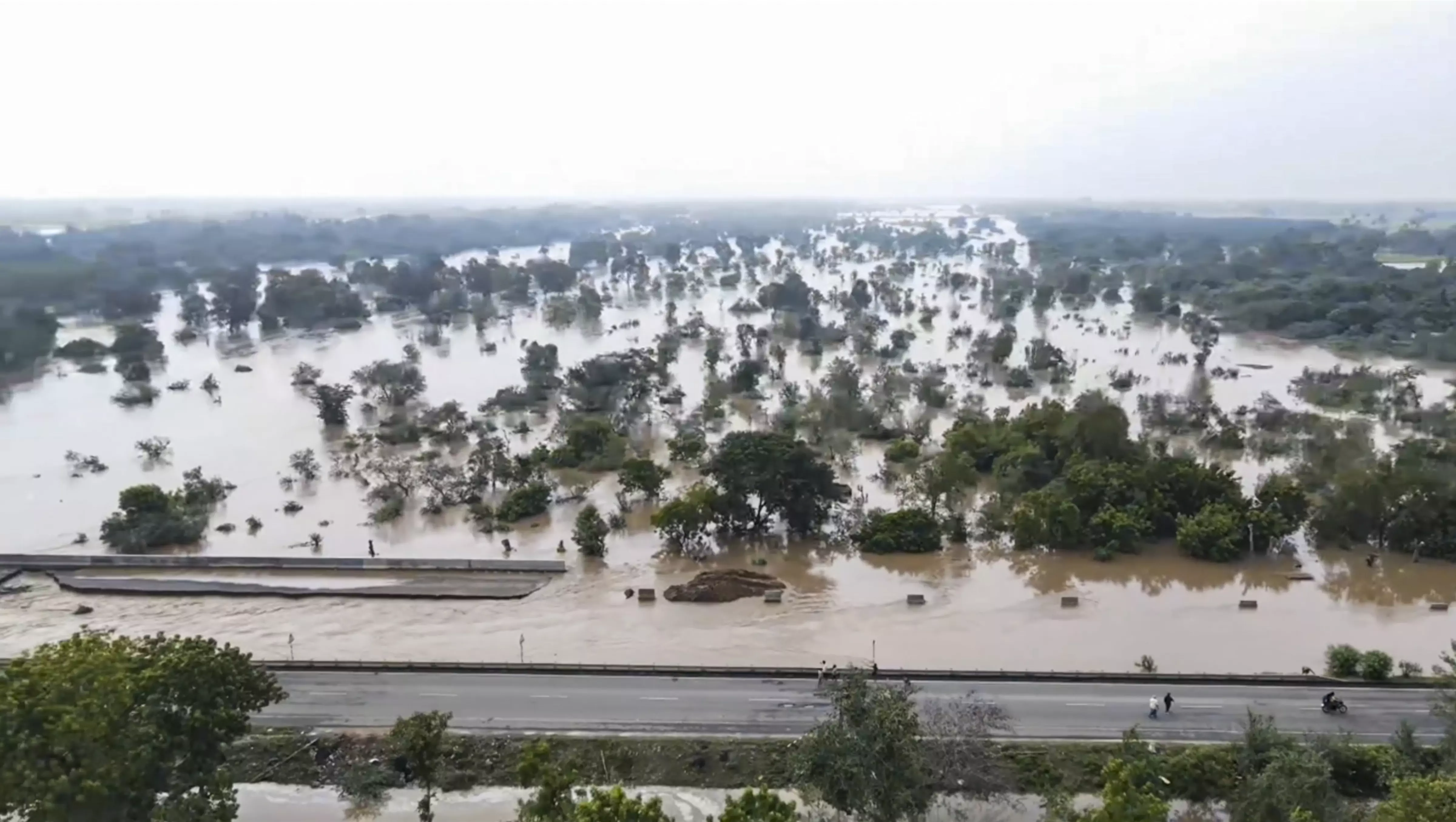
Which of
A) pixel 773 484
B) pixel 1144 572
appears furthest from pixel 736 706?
pixel 1144 572

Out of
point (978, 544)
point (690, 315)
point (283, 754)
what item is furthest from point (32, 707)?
point (690, 315)

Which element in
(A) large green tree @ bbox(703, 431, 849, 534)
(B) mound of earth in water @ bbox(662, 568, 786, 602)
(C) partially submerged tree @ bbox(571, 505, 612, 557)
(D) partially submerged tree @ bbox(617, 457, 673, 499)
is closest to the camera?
(B) mound of earth in water @ bbox(662, 568, 786, 602)

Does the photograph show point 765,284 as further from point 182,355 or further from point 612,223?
point 612,223

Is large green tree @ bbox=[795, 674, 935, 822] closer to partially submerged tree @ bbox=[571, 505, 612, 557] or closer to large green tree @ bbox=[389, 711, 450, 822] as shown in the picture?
large green tree @ bbox=[389, 711, 450, 822]

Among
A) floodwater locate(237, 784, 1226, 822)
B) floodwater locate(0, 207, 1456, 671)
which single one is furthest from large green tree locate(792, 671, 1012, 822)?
floodwater locate(0, 207, 1456, 671)

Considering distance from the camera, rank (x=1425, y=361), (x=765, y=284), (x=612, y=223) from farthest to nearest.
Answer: (x=612, y=223), (x=765, y=284), (x=1425, y=361)

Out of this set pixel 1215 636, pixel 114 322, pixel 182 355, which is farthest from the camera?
pixel 114 322

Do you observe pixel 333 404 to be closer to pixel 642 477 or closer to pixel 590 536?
pixel 642 477

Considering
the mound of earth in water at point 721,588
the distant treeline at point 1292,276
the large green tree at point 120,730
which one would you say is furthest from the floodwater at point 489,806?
the distant treeline at point 1292,276
